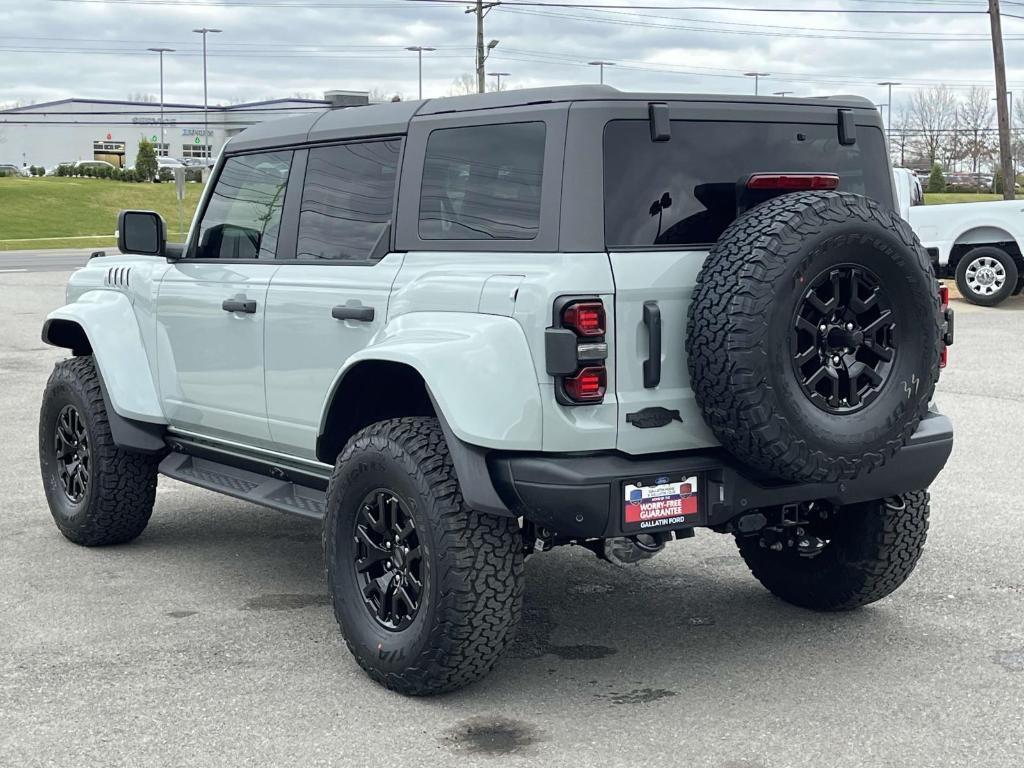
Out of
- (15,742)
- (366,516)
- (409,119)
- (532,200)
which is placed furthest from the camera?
(409,119)

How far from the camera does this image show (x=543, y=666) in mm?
4887

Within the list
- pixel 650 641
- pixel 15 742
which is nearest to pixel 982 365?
pixel 650 641

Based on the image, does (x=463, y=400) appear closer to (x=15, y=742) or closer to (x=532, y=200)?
(x=532, y=200)

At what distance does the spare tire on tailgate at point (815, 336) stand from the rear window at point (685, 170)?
0.81 ft

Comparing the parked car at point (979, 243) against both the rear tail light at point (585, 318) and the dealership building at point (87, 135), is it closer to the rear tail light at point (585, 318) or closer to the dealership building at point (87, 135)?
the rear tail light at point (585, 318)

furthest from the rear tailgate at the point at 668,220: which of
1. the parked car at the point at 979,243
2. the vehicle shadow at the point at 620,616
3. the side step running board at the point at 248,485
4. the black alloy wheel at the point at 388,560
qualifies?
the parked car at the point at 979,243

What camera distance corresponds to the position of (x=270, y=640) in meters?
5.16

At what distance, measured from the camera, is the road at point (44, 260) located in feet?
102

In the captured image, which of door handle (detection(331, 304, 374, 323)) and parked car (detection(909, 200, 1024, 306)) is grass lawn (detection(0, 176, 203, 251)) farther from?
door handle (detection(331, 304, 374, 323))

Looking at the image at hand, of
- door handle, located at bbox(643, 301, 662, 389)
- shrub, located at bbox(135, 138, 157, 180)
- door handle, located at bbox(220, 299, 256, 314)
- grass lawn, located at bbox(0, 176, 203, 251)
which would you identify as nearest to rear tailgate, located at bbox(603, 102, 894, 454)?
door handle, located at bbox(643, 301, 662, 389)

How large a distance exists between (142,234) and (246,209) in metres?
0.58

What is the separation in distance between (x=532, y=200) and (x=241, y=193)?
2030mm

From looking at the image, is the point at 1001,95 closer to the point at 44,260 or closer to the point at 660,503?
the point at 44,260

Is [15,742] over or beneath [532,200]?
beneath
